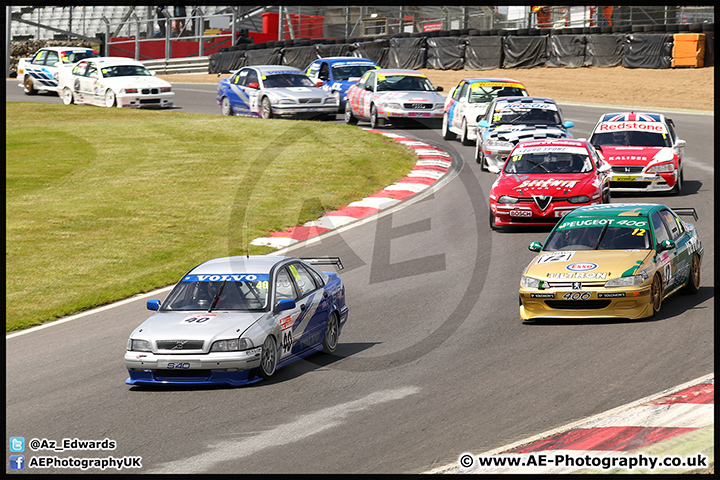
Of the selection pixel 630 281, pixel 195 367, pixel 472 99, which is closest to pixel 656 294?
pixel 630 281

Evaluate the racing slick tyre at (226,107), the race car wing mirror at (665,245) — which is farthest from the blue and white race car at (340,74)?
the race car wing mirror at (665,245)

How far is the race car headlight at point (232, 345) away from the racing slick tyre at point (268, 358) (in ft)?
0.72

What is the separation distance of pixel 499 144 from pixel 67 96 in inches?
770

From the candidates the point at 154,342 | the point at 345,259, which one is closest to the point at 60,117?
the point at 345,259

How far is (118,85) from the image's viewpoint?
102 ft

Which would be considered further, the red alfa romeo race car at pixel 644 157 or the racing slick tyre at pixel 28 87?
the racing slick tyre at pixel 28 87

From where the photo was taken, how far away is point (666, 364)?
29.9 feet

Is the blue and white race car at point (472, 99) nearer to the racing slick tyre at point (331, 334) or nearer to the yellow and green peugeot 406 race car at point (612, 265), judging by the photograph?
the yellow and green peugeot 406 race car at point (612, 265)

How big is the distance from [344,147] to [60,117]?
37.9 ft

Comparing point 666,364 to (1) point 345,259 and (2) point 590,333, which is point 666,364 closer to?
(2) point 590,333

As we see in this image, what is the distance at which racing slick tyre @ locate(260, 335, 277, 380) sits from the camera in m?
9.44

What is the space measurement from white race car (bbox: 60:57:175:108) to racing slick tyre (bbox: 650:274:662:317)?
76.2ft

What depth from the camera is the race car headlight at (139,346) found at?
370 inches

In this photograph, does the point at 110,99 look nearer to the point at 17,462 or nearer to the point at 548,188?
the point at 548,188
